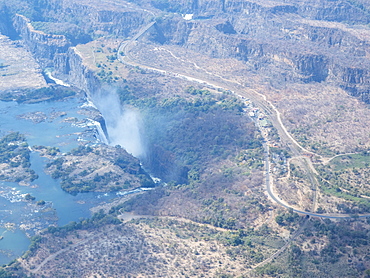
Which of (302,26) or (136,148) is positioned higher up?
(302,26)

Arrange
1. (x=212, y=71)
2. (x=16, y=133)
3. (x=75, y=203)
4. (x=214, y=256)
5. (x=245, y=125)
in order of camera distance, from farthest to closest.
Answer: (x=212, y=71) → (x=16, y=133) → (x=245, y=125) → (x=75, y=203) → (x=214, y=256)

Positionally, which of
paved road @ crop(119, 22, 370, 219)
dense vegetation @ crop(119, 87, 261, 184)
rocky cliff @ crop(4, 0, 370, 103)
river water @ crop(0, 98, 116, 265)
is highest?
rocky cliff @ crop(4, 0, 370, 103)

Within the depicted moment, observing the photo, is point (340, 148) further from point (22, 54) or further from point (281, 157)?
point (22, 54)

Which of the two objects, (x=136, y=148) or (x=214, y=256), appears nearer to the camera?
(x=214, y=256)

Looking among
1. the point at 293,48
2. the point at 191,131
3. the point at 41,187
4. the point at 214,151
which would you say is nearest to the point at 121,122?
the point at 191,131

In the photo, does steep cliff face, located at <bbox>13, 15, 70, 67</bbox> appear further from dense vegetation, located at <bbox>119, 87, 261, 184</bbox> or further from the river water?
dense vegetation, located at <bbox>119, 87, 261, 184</bbox>

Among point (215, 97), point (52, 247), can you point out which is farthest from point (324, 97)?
point (52, 247)

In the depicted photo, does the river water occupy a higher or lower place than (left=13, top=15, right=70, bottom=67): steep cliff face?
lower

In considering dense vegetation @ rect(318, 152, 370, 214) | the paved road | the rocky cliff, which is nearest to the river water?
the rocky cliff
